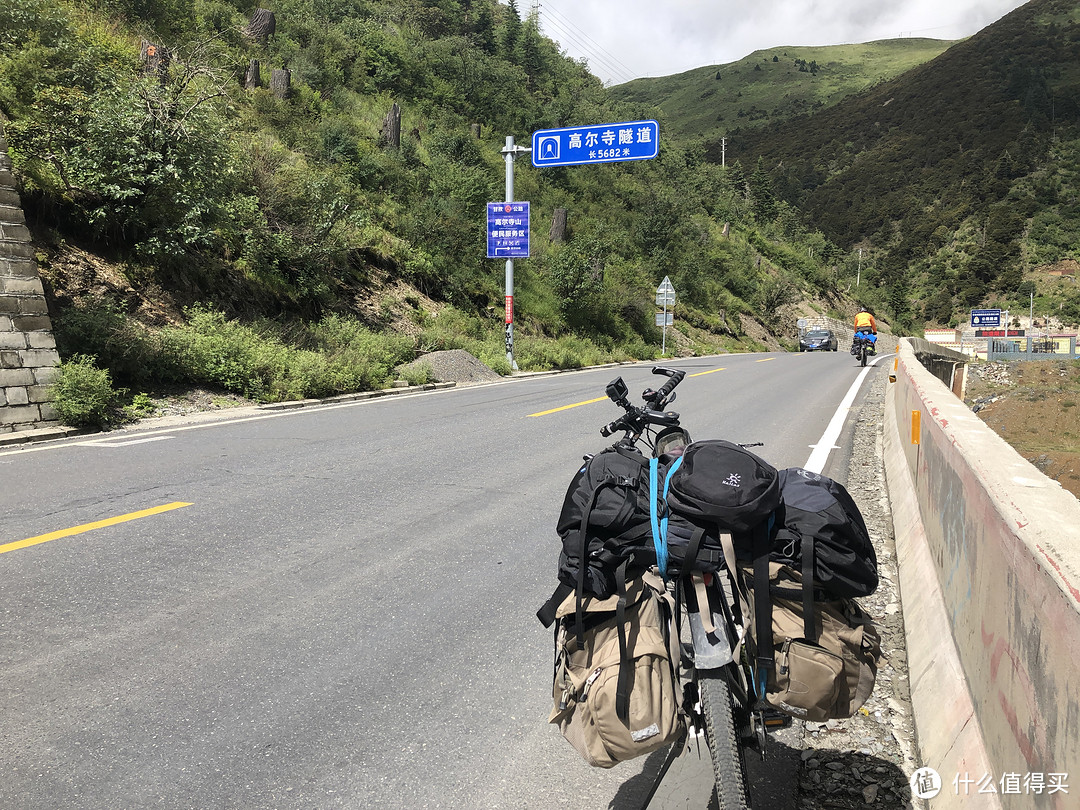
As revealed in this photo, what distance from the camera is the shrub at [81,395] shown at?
32.3ft

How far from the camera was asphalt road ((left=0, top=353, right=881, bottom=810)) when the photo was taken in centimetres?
283

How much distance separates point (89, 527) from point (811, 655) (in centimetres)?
539

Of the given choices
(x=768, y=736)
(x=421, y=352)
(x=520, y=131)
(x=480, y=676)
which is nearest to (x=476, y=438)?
(x=480, y=676)

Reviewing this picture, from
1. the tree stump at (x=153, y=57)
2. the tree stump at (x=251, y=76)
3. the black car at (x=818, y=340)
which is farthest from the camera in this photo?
the black car at (x=818, y=340)

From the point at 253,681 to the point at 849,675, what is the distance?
2.70m

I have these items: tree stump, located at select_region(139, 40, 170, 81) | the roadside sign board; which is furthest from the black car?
tree stump, located at select_region(139, 40, 170, 81)

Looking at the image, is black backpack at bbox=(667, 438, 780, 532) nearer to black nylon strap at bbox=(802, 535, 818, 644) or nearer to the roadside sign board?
black nylon strap at bbox=(802, 535, 818, 644)

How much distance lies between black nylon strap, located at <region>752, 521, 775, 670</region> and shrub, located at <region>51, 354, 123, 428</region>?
10249 millimetres

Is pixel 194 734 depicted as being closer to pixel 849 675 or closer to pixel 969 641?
pixel 849 675

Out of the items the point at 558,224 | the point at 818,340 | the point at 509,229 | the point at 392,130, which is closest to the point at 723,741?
the point at 509,229

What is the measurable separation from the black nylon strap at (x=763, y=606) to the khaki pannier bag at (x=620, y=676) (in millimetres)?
297

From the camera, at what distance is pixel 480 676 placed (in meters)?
3.63

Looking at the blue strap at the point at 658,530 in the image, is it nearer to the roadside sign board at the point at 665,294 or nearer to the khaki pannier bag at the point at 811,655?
the khaki pannier bag at the point at 811,655

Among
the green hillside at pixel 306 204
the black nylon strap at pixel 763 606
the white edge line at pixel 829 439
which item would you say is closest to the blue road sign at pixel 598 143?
the green hillside at pixel 306 204
